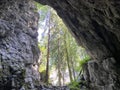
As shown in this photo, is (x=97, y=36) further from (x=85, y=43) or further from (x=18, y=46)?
(x=18, y=46)

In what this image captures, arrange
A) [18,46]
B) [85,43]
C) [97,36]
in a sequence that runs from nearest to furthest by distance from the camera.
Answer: [97,36] < [85,43] < [18,46]

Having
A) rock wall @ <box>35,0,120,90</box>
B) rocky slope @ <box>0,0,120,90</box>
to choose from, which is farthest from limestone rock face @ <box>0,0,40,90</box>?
rock wall @ <box>35,0,120,90</box>

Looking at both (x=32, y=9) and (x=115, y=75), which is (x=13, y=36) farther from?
(x=115, y=75)

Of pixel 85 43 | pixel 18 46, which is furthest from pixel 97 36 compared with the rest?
pixel 18 46

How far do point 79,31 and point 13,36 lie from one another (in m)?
6.06

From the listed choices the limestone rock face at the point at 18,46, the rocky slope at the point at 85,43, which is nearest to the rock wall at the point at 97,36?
the rocky slope at the point at 85,43

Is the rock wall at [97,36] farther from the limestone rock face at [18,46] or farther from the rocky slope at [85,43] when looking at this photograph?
the limestone rock face at [18,46]

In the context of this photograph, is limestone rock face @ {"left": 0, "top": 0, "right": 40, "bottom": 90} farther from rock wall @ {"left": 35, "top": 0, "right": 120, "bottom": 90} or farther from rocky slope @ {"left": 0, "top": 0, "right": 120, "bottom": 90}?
rock wall @ {"left": 35, "top": 0, "right": 120, "bottom": 90}

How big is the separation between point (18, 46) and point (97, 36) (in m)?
6.95

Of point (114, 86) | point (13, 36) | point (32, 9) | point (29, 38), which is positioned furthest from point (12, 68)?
point (32, 9)

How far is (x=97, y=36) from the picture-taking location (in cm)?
1261

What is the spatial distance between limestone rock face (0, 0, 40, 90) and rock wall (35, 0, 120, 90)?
418cm

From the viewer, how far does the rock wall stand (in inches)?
427

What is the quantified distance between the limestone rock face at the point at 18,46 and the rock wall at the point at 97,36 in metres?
4.18
